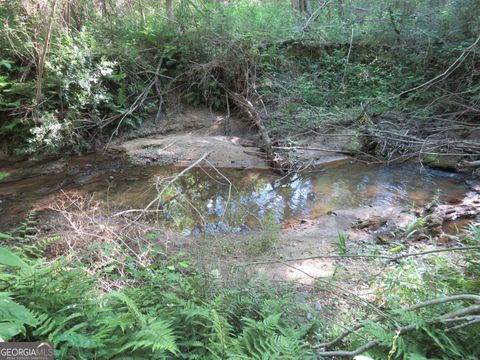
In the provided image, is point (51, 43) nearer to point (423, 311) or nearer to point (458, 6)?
point (423, 311)

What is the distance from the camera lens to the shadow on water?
6.20 meters

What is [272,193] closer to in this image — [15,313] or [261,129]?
[261,129]

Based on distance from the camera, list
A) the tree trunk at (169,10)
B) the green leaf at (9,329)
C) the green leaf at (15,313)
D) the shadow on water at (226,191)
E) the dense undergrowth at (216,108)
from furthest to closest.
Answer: the tree trunk at (169,10), the shadow on water at (226,191), the dense undergrowth at (216,108), the green leaf at (9,329), the green leaf at (15,313)

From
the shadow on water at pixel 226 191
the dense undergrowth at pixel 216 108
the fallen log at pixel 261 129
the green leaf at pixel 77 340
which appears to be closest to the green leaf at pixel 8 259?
the dense undergrowth at pixel 216 108

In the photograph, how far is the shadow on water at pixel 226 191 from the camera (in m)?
6.20

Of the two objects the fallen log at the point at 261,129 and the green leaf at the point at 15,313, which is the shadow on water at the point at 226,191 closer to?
the fallen log at the point at 261,129

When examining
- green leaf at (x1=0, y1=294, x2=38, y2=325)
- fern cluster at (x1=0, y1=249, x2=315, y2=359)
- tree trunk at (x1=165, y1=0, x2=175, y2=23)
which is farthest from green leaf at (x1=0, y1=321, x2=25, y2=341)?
tree trunk at (x1=165, y1=0, x2=175, y2=23)

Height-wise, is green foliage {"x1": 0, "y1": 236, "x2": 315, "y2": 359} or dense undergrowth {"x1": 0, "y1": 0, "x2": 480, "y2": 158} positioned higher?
dense undergrowth {"x1": 0, "y1": 0, "x2": 480, "y2": 158}

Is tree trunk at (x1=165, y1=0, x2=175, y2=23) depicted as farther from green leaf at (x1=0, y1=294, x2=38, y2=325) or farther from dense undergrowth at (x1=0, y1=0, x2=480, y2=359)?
green leaf at (x1=0, y1=294, x2=38, y2=325)

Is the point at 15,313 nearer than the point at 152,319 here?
Yes

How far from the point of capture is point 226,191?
24.0 feet

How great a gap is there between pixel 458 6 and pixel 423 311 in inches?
376

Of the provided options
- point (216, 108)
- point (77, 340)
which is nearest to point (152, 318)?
point (77, 340)

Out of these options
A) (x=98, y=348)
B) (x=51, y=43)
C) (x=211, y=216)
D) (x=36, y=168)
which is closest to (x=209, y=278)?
(x=98, y=348)
